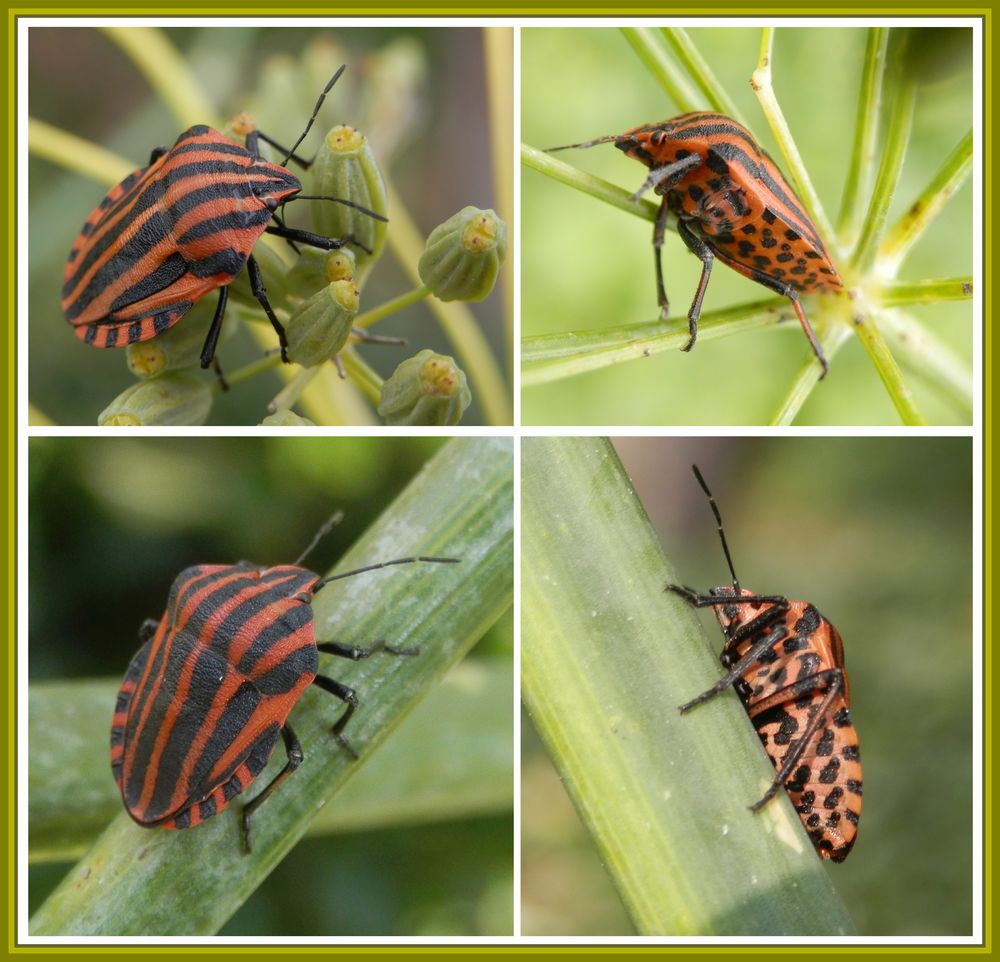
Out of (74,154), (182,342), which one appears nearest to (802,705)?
(182,342)

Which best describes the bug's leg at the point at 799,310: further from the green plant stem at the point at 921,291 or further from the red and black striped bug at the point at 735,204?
the green plant stem at the point at 921,291

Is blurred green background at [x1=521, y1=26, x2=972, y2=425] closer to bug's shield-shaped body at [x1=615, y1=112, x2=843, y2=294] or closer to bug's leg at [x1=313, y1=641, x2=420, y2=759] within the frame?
bug's shield-shaped body at [x1=615, y1=112, x2=843, y2=294]

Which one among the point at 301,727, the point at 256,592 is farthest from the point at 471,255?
the point at 301,727

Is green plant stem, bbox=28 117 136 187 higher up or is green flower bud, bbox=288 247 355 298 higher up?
green plant stem, bbox=28 117 136 187

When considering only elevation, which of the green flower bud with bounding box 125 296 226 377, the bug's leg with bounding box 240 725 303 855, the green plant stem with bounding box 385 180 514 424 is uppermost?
the green flower bud with bounding box 125 296 226 377

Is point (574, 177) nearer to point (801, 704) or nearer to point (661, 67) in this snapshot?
point (661, 67)

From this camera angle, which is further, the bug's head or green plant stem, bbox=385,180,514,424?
green plant stem, bbox=385,180,514,424

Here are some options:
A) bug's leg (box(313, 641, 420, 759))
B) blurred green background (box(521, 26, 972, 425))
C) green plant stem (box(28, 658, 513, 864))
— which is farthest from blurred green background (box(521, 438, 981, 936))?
bug's leg (box(313, 641, 420, 759))

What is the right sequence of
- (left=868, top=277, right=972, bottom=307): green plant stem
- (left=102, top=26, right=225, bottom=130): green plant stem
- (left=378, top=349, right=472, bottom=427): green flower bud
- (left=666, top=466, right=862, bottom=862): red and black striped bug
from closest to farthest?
(left=378, top=349, right=472, bottom=427): green flower bud < (left=868, top=277, right=972, bottom=307): green plant stem < (left=666, top=466, right=862, bottom=862): red and black striped bug < (left=102, top=26, right=225, bottom=130): green plant stem
